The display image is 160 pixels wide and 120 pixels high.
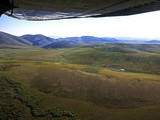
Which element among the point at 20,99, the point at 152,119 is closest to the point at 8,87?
the point at 20,99

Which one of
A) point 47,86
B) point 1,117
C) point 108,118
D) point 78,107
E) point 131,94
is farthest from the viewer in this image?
point 47,86

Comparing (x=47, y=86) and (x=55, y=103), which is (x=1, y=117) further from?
(x=47, y=86)

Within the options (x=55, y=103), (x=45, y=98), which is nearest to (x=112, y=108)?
(x=55, y=103)

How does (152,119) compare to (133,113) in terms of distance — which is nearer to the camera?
(152,119)

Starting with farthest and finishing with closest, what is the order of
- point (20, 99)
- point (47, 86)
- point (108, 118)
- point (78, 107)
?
point (47, 86) < point (20, 99) < point (78, 107) < point (108, 118)

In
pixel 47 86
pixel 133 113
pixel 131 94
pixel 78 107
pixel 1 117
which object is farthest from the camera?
pixel 47 86

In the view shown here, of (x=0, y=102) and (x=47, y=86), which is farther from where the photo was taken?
(x=47, y=86)

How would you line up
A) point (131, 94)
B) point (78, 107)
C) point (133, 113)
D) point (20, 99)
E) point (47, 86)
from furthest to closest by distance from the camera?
1. point (47, 86)
2. point (131, 94)
3. point (20, 99)
4. point (78, 107)
5. point (133, 113)

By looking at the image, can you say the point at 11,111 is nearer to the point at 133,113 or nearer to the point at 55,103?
the point at 55,103
